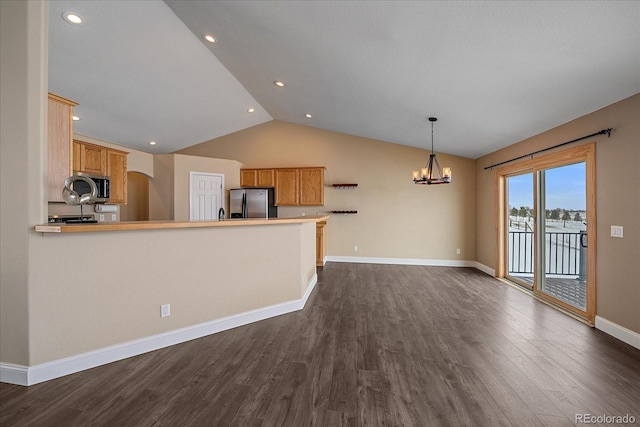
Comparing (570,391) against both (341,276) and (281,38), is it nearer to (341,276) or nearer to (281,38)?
(341,276)

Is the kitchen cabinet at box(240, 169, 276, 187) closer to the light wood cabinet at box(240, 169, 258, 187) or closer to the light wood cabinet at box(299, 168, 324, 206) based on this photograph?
A: the light wood cabinet at box(240, 169, 258, 187)

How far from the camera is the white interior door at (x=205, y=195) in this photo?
20.9 feet

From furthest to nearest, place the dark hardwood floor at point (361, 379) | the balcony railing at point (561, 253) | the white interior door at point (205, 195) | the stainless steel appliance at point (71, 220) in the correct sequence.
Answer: the white interior door at point (205, 195) < the balcony railing at point (561, 253) < the stainless steel appliance at point (71, 220) < the dark hardwood floor at point (361, 379)

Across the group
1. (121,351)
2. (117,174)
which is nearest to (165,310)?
(121,351)

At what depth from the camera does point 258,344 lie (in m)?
2.57

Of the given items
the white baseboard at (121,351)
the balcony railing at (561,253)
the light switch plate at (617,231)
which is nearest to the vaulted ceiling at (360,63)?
the light switch plate at (617,231)

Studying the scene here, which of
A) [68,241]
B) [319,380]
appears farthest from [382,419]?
[68,241]

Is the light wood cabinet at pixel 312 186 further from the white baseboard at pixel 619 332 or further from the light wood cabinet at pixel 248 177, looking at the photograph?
the white baseboard at pixel 619 332

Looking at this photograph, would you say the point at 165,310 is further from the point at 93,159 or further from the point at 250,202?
the point at 250,202

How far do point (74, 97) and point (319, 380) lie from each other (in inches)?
214

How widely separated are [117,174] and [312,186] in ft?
13.0

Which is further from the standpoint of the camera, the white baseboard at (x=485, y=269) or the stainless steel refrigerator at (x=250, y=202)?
the stainless steel refrigerator at (x=250, y=202)

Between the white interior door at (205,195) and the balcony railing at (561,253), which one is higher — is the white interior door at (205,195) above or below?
above

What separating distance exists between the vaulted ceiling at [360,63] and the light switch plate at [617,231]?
1.29 meters
